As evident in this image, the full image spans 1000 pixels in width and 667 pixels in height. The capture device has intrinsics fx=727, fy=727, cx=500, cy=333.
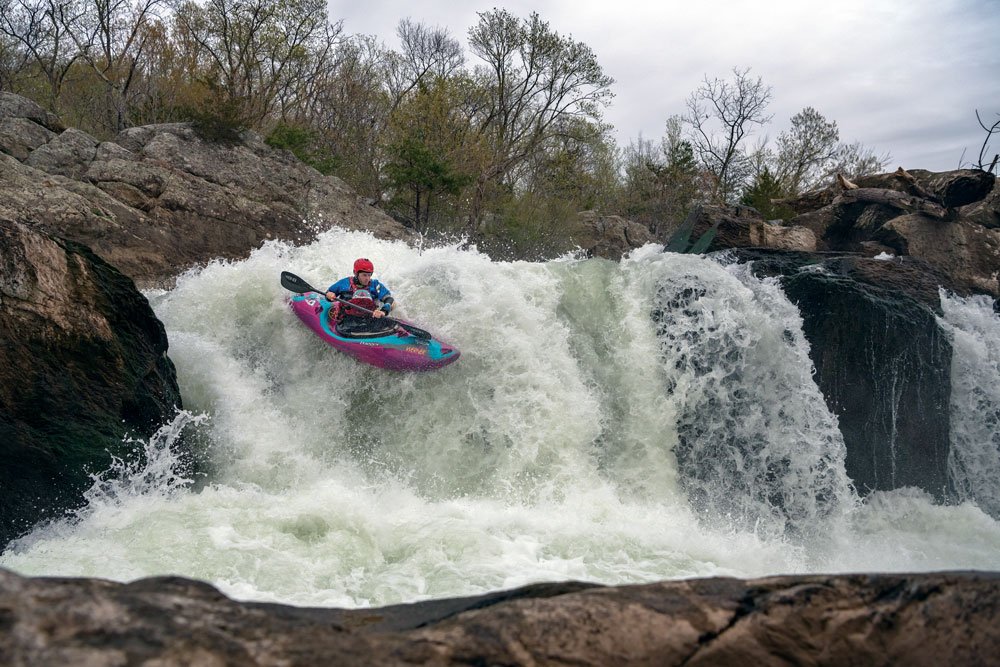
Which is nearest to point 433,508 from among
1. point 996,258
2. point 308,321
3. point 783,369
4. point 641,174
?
point 308,321

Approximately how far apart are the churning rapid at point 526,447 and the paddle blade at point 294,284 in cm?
18

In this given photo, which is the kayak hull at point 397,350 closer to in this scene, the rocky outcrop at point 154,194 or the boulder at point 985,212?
the rocky outcrop at point 154,194

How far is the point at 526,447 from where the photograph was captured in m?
6.07

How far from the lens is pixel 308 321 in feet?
22.1

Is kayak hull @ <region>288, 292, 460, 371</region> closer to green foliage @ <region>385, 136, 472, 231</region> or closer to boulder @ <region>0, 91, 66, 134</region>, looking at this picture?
boulder @ <region>0, 91, 66, 134</region>

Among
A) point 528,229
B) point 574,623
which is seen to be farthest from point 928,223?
point 528,229

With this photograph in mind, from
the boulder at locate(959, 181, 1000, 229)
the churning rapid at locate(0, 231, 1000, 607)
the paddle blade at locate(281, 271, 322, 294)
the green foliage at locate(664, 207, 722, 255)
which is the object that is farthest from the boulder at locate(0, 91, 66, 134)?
the boulder at locate(959, 181, 1000, 229)

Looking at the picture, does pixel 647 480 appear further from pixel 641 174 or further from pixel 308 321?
pixel 641 174

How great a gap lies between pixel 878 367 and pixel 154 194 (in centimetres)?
967

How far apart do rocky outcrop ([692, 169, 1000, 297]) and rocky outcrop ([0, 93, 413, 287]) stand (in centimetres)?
703

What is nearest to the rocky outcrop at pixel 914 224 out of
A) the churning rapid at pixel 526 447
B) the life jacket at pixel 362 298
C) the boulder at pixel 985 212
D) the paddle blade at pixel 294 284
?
the boulder at pixel 985 212

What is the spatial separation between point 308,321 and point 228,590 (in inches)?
131

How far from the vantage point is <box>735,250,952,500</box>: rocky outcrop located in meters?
7.05

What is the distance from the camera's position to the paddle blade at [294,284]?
702 cm
